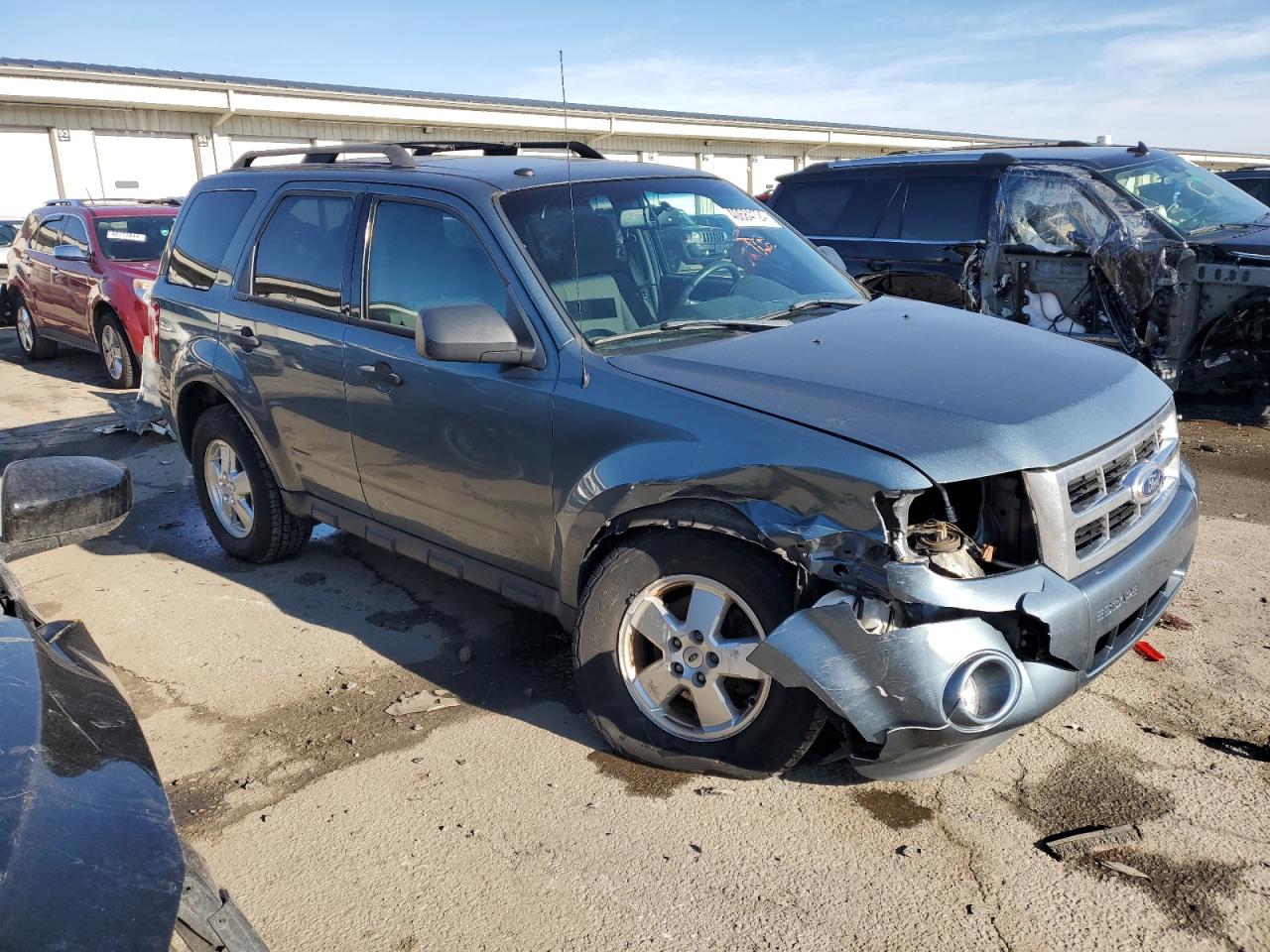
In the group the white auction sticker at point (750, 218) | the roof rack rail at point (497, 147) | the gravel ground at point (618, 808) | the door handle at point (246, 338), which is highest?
the roof rack rail at point (497, 147)

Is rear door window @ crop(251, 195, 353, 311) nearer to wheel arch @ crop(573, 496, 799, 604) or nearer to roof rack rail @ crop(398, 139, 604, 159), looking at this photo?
roof rack rail @ crop(398, 139, 604, 159)

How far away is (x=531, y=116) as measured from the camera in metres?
25.4

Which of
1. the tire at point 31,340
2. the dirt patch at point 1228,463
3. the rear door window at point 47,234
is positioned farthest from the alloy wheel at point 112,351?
the dirt patch at point 1228,463

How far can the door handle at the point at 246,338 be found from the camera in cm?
462

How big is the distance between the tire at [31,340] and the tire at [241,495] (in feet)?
27.9

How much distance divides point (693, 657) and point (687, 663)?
0.10 feet

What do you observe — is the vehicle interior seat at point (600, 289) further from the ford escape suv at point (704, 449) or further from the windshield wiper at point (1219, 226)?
the windshield wiper at point (1219, 226)

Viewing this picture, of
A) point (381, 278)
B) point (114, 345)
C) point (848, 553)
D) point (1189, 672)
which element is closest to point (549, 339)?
point (381, 278)

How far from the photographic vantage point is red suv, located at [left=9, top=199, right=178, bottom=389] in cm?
1004

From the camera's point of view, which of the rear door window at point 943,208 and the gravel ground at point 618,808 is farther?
the rear door window at point 943,208

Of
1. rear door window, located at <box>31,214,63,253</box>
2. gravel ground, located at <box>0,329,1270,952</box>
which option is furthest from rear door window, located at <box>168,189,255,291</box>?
rear door window, located at <box>31,214,63,253</box>

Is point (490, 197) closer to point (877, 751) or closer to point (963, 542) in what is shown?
point (963, 542)

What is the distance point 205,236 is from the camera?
16.9ft

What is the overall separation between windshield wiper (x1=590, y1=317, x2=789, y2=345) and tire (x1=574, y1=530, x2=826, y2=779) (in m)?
0.76
